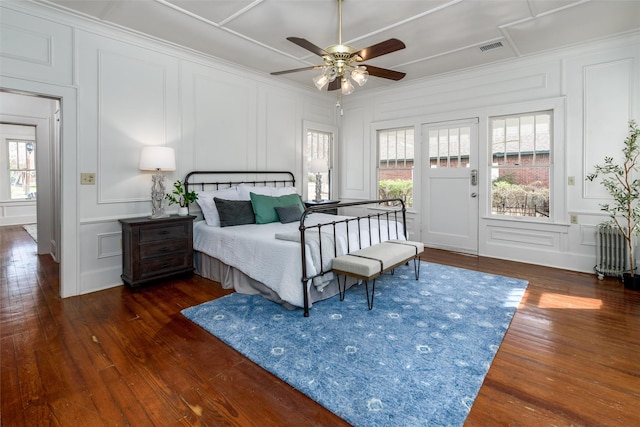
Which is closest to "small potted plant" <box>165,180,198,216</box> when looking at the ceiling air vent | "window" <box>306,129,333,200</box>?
"window" <box>306,129,333,200</box>

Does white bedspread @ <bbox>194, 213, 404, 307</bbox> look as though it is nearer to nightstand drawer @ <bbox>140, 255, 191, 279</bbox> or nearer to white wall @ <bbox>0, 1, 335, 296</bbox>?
nightstand drawer @ <bbox>140, 255, 191, 279</bbox>

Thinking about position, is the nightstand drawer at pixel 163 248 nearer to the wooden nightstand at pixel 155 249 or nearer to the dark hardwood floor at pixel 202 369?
the wooden nightstand at pixel 155 249

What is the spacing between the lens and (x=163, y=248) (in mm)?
3676

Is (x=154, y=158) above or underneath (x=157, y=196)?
above

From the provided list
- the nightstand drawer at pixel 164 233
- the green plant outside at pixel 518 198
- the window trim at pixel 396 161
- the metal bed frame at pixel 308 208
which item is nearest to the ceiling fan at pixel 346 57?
the metal bed frame at pixel 308 208

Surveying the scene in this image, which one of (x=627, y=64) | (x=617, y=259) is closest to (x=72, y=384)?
(x=617, y=259)

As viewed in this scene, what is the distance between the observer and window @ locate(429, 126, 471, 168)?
5250mm

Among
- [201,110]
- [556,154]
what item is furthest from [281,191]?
[556,154]

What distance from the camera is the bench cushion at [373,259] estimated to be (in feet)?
9.42

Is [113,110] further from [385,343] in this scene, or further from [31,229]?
[31,229]

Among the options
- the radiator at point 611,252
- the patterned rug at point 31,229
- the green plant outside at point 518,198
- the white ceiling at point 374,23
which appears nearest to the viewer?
the white ceiling at point 374,23

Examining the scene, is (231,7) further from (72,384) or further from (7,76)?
(72,384)

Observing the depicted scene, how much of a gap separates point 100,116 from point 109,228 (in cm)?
124

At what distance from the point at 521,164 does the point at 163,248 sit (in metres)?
5.02
